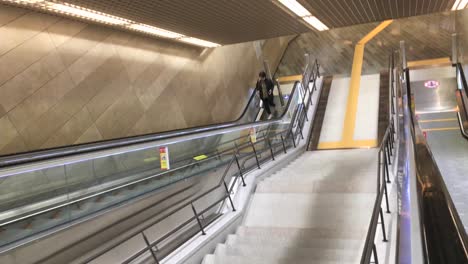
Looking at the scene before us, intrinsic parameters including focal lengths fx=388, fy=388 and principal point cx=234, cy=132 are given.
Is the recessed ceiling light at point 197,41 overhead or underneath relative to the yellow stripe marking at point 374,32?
underneath

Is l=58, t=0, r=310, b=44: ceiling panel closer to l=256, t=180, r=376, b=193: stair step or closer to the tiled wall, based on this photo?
the tiled wall

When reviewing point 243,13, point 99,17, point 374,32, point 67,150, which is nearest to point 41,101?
point 99,17

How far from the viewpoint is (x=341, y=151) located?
8.31 meters

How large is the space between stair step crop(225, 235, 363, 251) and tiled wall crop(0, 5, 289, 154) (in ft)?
9.68

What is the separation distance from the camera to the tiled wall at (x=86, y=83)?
16.6 ft

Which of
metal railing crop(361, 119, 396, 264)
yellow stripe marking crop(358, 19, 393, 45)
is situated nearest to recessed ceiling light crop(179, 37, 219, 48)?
metal railing crop(361, 119, 396, 264)

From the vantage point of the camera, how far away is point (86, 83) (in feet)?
20.2

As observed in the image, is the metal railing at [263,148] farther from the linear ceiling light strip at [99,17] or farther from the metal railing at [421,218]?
the linear ceiling light strip at [99,17]

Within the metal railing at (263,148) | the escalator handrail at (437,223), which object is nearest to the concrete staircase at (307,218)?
the metal railing at (263,148)

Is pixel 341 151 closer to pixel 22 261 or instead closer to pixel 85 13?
pixel 85 13

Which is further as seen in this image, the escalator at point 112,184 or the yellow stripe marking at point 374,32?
the yellow stripe marking at point 374,32

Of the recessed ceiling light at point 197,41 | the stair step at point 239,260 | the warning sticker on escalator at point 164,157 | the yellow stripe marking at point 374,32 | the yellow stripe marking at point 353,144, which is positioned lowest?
the stair step at point 239,260

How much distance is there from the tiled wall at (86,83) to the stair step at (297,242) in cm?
295

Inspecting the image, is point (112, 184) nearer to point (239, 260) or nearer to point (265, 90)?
point (239, 260)
